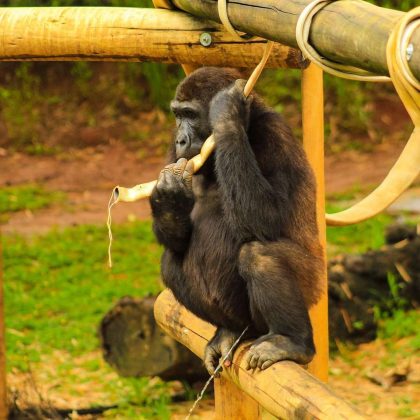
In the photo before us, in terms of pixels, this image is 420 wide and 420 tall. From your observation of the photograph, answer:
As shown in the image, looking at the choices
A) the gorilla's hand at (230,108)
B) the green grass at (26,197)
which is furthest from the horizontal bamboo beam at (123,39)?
the green grass at (26,197)

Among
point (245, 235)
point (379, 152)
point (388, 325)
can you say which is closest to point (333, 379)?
point (388, 325)

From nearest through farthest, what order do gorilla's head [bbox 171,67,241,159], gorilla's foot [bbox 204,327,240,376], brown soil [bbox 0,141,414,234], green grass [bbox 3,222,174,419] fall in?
gorilla's foot [bbox 204,327,240,376], gorilla's head [bbox 171,67,241,159], green grass [bbox 3,222,174,419], brown soil [bbox 0,141,414,234]

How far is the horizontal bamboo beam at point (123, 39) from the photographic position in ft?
15.8

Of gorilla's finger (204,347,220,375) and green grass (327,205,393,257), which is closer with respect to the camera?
gorilla's finger (204,347,220,375)

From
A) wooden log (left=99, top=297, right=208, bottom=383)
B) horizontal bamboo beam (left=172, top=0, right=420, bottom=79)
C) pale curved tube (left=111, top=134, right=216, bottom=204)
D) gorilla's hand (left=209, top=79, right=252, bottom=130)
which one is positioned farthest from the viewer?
wooden log (left=99, top=297, right=208, bottom=383)

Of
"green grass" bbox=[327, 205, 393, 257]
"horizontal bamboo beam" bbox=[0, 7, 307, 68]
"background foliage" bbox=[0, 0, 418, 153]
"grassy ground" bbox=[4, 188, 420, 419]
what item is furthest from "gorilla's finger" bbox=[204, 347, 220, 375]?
"background foliage" bbox=[0, 0, 418, 153]

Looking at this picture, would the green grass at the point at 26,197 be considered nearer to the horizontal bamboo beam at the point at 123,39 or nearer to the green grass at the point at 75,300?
the green grass at the point at 75,300

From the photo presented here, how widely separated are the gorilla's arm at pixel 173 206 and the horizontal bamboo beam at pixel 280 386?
53 centimetres

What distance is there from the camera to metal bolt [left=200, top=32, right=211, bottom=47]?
4801 mm

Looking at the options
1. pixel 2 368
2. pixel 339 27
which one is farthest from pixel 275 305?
pixel 2 368

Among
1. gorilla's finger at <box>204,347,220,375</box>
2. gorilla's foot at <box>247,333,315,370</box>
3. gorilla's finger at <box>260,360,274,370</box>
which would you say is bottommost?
gorilla's finger at <box>204,347,220,375</box>

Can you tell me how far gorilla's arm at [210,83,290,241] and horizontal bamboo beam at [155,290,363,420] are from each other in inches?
23.4

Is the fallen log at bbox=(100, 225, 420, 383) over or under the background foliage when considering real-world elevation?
under

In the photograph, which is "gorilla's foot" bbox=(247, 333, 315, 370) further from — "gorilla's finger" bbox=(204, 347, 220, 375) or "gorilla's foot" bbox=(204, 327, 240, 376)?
"gorilla's finger" bbox=(204, 347, 220, 375)
